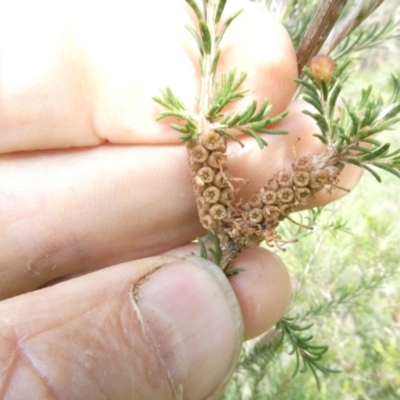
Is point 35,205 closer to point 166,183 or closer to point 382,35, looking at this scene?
point 166,183

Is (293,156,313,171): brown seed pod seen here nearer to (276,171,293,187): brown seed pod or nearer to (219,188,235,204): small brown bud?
(276,171,293,187): brown seed pod

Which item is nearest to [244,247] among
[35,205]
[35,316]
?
[35,316]

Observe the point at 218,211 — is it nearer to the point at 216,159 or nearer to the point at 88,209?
the point at 216,159

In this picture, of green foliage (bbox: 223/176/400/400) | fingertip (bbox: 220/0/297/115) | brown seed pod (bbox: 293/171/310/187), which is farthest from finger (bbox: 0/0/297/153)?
green foliage (bbox: 223/176/400/400)

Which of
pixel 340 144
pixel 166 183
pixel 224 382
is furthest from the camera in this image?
pixel 166 183

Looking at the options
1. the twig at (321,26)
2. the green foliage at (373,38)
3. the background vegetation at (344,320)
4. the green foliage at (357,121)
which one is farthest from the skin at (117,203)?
the background vegetation at (344,320)

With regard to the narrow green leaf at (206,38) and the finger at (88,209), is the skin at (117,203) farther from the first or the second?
the narrow green leaf at (206,38)

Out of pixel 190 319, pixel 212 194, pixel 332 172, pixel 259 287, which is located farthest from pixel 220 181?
pixel 259 287
